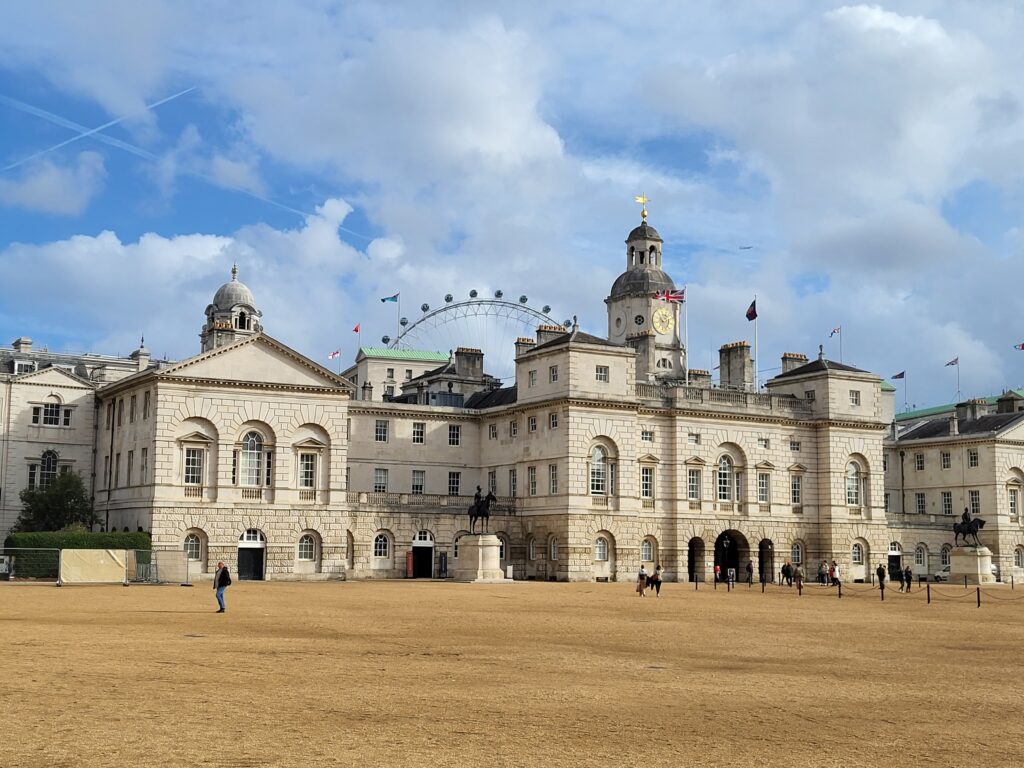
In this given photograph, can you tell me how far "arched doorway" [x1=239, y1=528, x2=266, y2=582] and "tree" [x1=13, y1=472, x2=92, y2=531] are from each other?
11.1 meters

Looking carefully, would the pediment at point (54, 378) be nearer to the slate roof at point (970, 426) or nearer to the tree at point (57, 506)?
the tree at point (57, 506)

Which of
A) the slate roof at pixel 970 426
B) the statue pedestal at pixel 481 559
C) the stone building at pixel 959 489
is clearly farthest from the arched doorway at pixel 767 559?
the slate roof at pixel 970 426

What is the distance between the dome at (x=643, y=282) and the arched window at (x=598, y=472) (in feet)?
130

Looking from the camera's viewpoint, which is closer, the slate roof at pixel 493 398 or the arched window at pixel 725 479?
the arched window at pixel 725 479

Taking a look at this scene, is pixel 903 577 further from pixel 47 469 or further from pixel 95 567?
pixel 47 469

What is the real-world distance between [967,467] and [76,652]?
8120 centimetres

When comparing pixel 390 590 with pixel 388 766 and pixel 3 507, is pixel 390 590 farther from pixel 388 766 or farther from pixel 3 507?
pixel 388 766

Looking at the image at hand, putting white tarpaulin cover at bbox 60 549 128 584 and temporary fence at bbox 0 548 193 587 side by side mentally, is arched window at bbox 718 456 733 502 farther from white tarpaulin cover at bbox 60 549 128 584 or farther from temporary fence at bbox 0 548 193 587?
white tarpaulin cover at bbox 60 549 128 584

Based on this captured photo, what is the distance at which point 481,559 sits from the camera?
6700 centimetres

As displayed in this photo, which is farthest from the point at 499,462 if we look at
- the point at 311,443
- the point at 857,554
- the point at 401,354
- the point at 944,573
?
the point at 401,354

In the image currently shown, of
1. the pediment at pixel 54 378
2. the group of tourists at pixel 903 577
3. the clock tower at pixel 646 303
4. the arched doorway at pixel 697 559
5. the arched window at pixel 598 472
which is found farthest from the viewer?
the clock tower at pixel 646 303

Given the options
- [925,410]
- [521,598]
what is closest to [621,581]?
[521,598]

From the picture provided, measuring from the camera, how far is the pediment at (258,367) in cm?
6812

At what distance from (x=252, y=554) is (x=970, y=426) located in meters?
56.0
